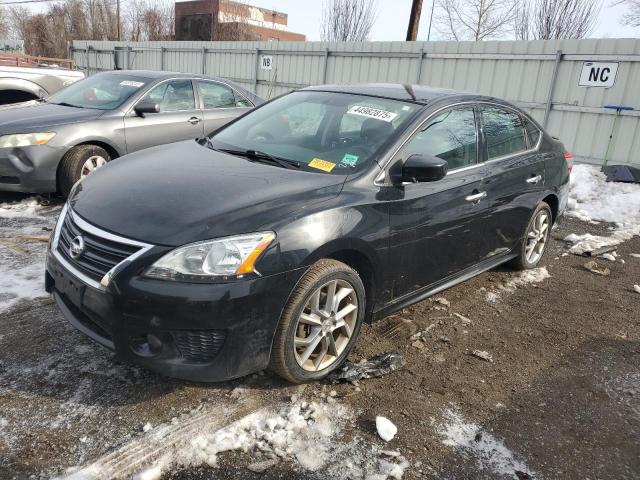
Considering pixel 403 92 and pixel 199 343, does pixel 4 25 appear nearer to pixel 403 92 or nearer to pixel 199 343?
pixel 403 92

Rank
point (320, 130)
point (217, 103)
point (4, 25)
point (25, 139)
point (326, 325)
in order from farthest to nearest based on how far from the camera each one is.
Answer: point (4, 25) → point (217, 103) → point (25, 139) → point (320, 130) → point (326, 325)

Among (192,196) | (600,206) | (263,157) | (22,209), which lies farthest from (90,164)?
(600,206)

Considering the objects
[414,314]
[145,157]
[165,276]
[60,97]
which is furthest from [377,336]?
[60,97]

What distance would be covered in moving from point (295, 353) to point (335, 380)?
0.39 metres

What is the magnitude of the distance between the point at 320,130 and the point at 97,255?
176 centimetres

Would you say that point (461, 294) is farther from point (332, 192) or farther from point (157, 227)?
point (157, 227)

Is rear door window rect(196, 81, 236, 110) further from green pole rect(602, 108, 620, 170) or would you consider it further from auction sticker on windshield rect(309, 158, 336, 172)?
green pole rect(602, 108, 620, 170)

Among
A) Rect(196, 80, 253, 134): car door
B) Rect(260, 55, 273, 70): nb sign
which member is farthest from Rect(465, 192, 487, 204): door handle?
Rect(260, 55, 273, 70): nb sign

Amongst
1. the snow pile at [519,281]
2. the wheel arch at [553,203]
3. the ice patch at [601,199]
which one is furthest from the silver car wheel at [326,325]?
the ice patch at [601,199]

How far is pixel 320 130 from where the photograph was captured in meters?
3.65

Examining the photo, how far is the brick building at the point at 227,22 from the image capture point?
4134 centimetres

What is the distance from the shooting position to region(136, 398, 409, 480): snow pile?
7.72 ft

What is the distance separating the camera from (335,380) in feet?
10.0

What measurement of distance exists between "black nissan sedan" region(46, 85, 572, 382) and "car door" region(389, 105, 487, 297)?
0.04 feet
